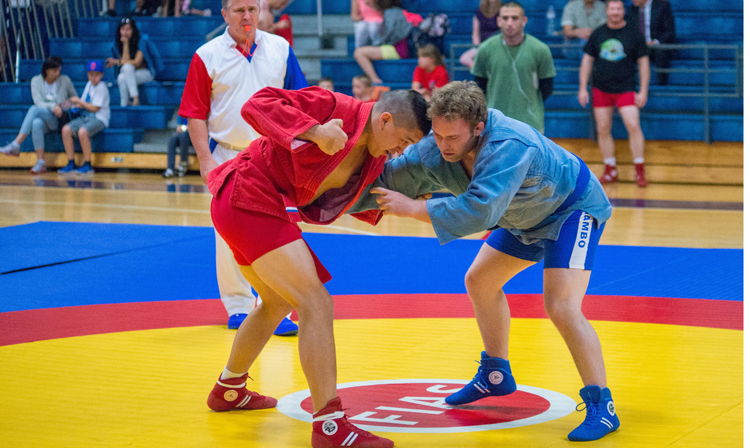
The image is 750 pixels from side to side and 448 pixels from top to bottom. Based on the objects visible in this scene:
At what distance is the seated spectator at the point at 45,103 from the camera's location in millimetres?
12344

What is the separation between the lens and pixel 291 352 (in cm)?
388

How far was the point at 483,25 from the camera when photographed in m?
10.3

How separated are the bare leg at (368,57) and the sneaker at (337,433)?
8614 mm

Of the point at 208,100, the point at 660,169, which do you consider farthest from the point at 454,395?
the point at 660,169

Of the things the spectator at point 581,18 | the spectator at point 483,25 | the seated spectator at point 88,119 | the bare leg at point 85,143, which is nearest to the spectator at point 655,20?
the spectator at point 581,18

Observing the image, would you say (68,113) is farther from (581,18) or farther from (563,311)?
(563,311)

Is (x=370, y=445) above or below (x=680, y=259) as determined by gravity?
above

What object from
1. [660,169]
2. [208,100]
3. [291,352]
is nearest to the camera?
[291,352]

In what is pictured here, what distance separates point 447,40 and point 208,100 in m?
7.65

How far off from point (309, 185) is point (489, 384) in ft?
3.10

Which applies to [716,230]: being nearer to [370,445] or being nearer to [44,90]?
[370,445]

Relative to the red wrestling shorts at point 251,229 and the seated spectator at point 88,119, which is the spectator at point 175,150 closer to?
the seated spectator at point 88,119

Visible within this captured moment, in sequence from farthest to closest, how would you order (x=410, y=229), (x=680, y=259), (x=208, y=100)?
(x=410, y=229)
(x=680, y=259)
(x=208, y=100)

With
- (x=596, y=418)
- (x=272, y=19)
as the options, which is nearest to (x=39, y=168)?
(x=272, y=19)
